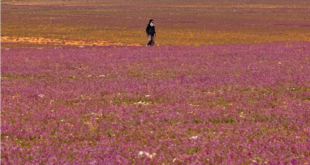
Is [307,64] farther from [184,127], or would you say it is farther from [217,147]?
[217,147]

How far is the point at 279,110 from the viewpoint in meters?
13.2

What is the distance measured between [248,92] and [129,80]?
547 centimetres

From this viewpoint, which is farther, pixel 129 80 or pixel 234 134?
pixel 129 80

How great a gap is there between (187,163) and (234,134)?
2440 mm

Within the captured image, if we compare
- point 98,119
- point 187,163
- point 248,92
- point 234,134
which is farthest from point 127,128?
point 248,92

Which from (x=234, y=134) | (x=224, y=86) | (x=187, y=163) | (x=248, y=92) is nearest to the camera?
(x=187, y=163)

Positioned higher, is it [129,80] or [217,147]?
[217,147]

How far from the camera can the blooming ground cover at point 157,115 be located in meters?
9.25

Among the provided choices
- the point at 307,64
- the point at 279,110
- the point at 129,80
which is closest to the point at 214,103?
the point at 279,110

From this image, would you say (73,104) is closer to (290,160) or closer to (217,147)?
(217,147)

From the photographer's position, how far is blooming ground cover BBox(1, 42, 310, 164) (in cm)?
925

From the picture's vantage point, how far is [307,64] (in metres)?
25.3

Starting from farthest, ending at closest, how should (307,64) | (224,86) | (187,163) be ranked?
(307,64) < (224,86) < (187,163)

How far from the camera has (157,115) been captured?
12898mm
